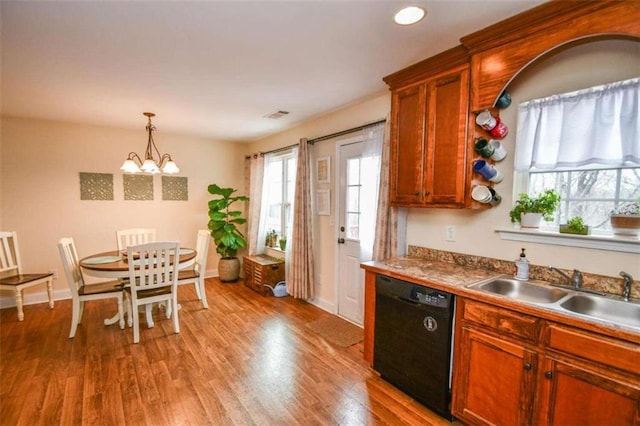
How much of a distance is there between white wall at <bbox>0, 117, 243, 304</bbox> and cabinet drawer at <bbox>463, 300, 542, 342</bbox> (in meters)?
4.73

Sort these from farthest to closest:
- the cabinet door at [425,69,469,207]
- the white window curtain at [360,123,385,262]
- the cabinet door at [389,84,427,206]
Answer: the white window curtain at [360,123,385,262] < the cabinet door at [389,84,427,206] < the cabinet door at [425,69,469,207]

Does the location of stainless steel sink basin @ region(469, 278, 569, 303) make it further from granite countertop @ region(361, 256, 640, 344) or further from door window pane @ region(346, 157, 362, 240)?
door window pane @ region(346, 157, 362, 240)

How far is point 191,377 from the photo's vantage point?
2.41 meters

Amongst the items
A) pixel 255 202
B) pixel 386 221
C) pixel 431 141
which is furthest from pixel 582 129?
pixel 255 202

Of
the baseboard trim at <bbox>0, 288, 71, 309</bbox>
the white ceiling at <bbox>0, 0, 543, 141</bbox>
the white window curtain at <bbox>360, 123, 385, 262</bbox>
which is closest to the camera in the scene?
the white ceiling at <bbox>0, 0, 543, 141</bbox>

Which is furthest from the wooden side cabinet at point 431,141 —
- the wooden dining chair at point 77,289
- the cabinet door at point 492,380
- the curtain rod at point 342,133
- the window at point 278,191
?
the wooden dining chair at point 77,289

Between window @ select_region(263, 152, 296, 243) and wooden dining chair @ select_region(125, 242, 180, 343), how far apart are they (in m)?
1.87

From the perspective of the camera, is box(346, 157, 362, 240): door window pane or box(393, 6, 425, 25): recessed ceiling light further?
box(346, 157, 362, 240): door window pane

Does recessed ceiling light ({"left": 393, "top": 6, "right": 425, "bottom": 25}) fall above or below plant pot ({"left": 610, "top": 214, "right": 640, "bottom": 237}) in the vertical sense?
above

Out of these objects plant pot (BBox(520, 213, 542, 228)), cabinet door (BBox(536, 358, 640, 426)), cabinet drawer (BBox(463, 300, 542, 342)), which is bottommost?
cabinet door (BBox(536, 358, 640, 426))

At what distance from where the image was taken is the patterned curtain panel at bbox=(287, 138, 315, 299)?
13.0 ft

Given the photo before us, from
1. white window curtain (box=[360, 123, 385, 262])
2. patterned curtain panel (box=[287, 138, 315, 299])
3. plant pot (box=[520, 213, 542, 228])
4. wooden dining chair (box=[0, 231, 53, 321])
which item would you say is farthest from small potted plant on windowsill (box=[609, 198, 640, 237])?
wooden dining chair (box=[0, 231, 53, 321])

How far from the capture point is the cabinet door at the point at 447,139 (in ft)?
6.89

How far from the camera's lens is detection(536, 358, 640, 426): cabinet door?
1.26m
